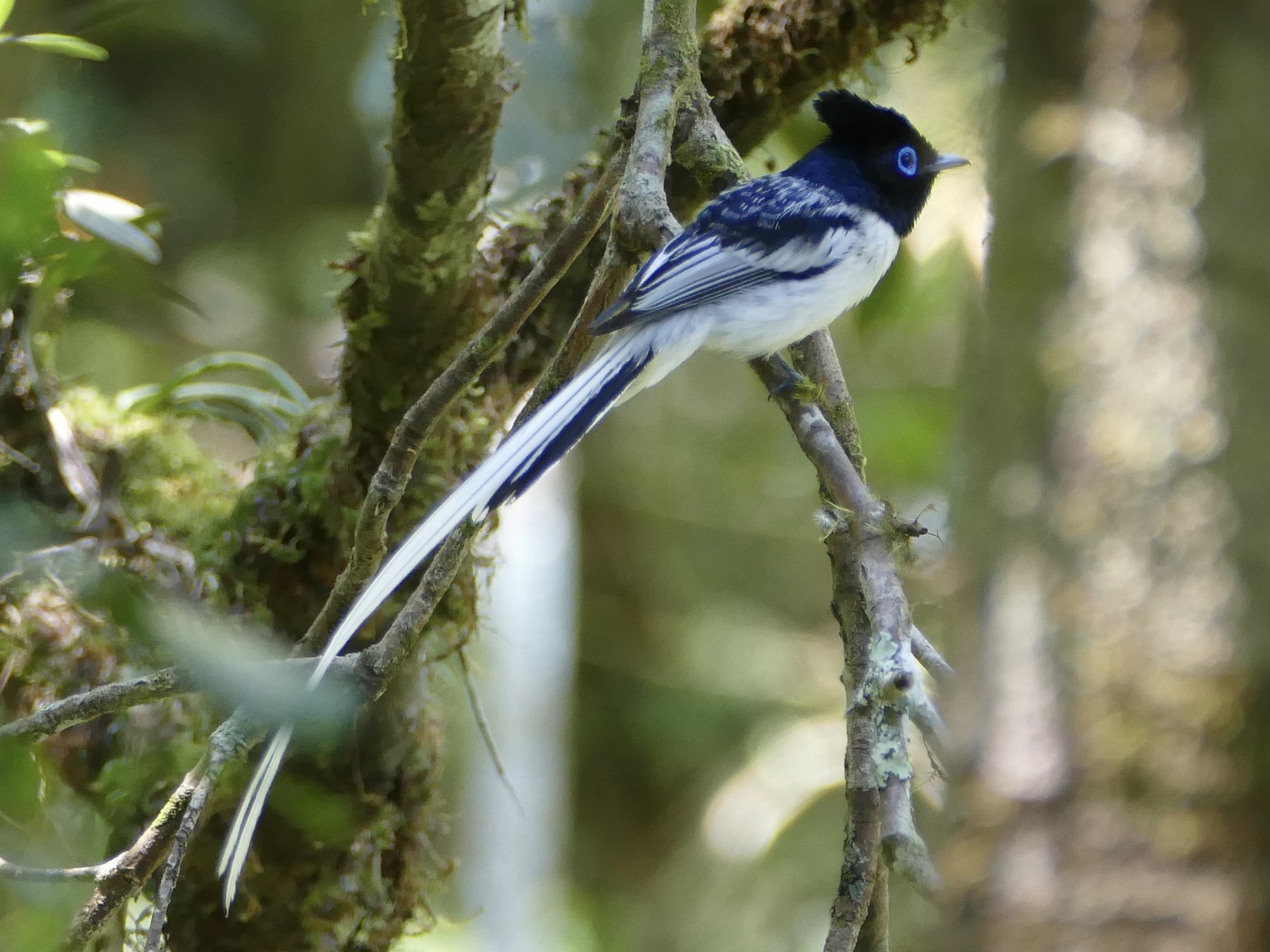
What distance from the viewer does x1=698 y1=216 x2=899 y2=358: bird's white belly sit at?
2434 millimetres

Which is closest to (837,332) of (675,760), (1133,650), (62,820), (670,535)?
(670,535)

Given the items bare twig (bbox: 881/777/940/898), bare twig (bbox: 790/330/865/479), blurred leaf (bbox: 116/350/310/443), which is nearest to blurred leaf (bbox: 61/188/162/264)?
blurred leaf (bbox: 116/350/310/443)

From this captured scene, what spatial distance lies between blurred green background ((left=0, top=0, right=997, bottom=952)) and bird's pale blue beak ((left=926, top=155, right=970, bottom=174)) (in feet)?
3.48

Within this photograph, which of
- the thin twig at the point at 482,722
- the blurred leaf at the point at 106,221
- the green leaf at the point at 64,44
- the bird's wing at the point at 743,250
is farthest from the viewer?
the blurred leaf at the point at 106,221

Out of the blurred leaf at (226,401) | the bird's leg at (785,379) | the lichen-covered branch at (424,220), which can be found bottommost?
the bird's leg at (785,379)

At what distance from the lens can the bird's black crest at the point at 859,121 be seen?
2893mm

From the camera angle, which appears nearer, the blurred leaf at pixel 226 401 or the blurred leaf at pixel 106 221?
the blurred leaf at pixel 106 221

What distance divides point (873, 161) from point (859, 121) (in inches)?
5.1

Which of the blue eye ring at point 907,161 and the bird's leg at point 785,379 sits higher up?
the blue eye ring at point 907,161

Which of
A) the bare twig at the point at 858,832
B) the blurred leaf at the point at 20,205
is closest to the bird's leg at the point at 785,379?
the bare twig at the point at 858,832

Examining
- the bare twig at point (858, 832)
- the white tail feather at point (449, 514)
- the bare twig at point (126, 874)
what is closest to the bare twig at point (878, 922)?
the bare twig at point (858, 832)

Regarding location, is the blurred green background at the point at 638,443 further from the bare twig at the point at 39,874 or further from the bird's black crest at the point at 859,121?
the bare twig at the point at 39,874

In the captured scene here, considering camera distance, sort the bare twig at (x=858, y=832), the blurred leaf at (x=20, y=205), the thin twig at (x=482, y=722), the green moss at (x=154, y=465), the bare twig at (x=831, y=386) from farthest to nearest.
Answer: the green moss at (x=154, y=465) → the thin twig at (x=482, y=722) → the bare twig at (x=831, y=386) → the bare twig at (x=858, y=832) → the blurred leaf at (x=20, y=205)

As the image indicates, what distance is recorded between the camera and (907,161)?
3.12 m
